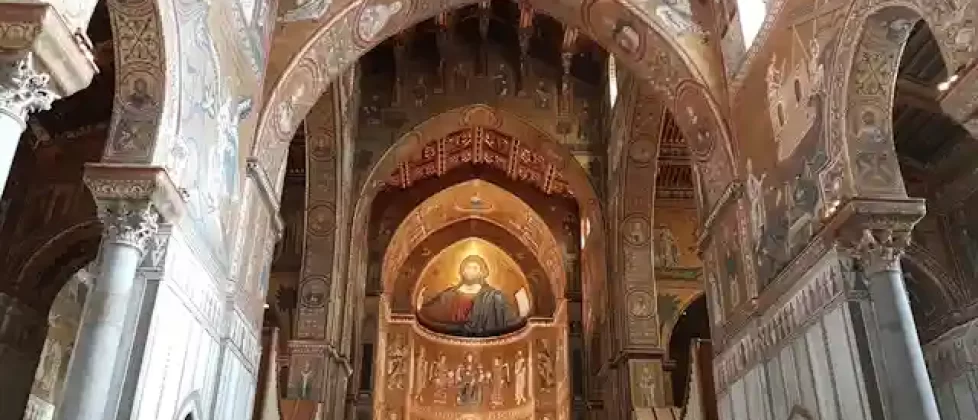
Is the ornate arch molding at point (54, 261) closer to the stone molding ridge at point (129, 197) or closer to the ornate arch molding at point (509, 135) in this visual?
the ornate arch molding at point (509, 135)

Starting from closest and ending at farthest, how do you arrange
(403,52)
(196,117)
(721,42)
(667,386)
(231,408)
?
(196,117) < (231,408) < (721,42) < (667,386) < (403,52)

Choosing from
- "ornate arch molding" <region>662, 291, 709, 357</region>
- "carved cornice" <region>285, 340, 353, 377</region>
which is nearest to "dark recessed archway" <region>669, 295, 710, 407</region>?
"ornate arch molding" <region>662, 291, 709, 357</region>

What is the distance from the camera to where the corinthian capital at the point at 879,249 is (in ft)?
20.4

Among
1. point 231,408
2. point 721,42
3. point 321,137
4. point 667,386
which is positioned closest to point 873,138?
point 721,42

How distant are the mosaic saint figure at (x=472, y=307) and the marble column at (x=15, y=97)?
17.3 metres

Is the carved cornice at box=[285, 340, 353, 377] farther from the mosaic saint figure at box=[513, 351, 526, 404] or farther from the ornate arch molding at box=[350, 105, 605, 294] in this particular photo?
the mosaic saint figure at box=[513, 351, 526, 404]

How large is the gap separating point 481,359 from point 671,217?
21.7 ft

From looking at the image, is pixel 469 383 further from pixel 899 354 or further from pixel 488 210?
pixel 899 354

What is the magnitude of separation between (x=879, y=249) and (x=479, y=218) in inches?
585

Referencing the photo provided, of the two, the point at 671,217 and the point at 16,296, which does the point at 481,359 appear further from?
the point at 16,296

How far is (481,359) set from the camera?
20.7 m

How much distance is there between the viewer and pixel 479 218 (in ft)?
68.1

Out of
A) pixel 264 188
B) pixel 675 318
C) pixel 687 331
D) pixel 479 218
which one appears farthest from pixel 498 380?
pixel 264 188

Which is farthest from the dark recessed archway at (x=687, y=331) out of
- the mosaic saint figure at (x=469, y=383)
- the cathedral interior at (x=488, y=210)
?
the mosaic saint figure at (x=469, y=383)
